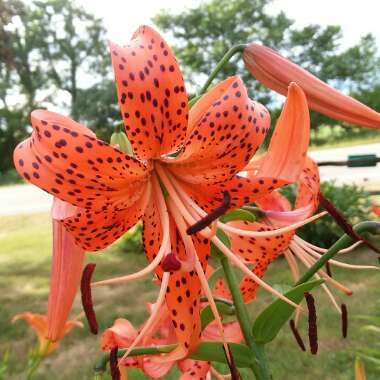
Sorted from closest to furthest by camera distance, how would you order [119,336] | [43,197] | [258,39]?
1. [119,336]
2. [43,197]
3. [258,39]

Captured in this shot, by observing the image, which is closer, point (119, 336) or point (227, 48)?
point (119, 336)

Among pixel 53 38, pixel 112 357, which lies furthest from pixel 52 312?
pixel 53 38

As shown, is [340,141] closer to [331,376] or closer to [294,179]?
[331,376]

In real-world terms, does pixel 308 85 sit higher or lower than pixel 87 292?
higher

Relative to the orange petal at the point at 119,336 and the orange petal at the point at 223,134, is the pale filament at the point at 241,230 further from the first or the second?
the orange petal at the point at 119,336

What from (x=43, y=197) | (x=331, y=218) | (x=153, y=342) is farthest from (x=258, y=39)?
(x=153, y=342)

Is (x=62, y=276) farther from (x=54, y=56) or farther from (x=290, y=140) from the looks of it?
(x=54, y=56)

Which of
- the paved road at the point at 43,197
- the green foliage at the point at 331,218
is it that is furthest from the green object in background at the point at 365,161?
the paved road at the point at 43,197
